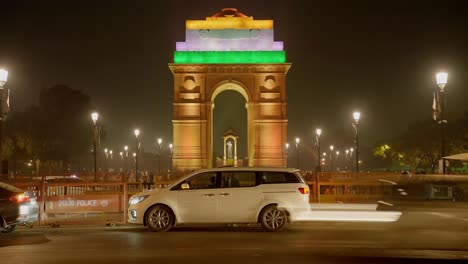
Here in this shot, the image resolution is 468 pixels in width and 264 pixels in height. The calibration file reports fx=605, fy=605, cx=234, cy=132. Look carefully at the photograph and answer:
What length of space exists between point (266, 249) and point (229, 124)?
233 ft

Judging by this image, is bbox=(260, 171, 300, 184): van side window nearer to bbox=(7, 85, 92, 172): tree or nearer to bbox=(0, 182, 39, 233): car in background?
bbox=(0, 182, 39, 233): car in background

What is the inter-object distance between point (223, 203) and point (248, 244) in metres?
2.41

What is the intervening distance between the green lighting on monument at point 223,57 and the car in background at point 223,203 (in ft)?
126

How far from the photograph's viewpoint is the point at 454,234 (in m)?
14.6

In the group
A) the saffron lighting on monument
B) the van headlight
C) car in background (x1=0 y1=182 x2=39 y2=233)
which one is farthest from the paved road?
the saffron lighting on monument

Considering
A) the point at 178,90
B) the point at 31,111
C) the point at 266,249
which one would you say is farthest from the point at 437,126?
the point at 266,249

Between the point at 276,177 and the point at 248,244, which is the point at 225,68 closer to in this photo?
the point at 276,177

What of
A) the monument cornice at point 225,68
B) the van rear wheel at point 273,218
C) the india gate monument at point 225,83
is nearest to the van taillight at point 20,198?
the van rear wheel at point 273,218

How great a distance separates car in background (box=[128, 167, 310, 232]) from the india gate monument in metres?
37.4

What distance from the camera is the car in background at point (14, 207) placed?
15.1 meters

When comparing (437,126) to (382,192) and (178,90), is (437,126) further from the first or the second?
(382,192)

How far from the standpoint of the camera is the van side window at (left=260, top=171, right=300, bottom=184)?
51.0 ft

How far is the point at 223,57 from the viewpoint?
53.2m

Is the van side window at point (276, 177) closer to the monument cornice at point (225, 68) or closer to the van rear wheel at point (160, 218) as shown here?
the van rear wheel at point (160, 218)
